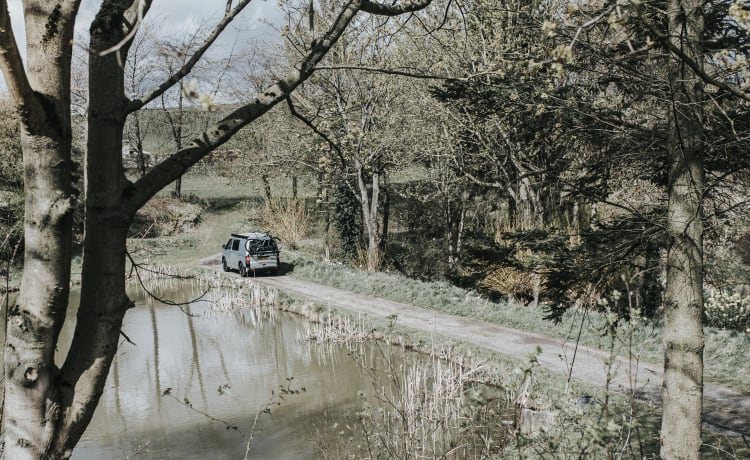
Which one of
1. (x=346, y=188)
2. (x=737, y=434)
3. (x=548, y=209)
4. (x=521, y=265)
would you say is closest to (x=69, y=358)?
(x=521, y=265)

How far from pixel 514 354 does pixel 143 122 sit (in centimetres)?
3391

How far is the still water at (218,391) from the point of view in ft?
26.5

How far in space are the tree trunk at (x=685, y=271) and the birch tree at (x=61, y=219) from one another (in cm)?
398

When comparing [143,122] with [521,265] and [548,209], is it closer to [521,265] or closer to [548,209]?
[548,209]

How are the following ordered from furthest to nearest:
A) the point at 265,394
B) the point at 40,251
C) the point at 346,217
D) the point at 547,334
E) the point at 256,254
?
the point at 346,217, the point at 256,254, the point at 547,334, the point at 265,394, the point at 40,251

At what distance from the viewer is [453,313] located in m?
14.6

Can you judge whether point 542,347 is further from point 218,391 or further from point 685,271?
point 218,391

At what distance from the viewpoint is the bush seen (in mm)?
12945

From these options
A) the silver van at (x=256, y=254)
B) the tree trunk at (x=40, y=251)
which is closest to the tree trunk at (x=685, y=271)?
the tree trunk at (x=40, y=251)

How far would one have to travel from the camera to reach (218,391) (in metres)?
7.62

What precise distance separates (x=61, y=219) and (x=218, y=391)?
571cm

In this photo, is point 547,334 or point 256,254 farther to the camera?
point 256,254

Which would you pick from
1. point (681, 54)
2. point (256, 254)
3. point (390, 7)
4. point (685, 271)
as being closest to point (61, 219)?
point (390, 7)

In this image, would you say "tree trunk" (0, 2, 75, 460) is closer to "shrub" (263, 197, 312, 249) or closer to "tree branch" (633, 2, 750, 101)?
"tree branch" (633, 2, 750, 101)
